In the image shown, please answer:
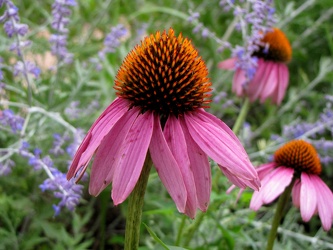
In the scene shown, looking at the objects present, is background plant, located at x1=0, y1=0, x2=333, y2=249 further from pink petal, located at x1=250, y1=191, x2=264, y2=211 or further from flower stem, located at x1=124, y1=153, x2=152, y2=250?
flower stem, located at x1=124, y1=153, x2=152, y2=250

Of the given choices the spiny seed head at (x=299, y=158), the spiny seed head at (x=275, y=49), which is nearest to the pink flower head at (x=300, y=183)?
the spiny seed head at (x=299, y=158)

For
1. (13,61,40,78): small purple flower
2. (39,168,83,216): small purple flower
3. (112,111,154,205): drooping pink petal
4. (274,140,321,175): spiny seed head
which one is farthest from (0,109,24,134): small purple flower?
→ (274,140,321,175): spiny seed head

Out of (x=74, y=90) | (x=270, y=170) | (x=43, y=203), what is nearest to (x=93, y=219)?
(x=43, y=203)

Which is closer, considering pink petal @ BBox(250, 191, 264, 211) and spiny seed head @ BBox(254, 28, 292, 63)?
pink petal @ BBox(250, 191, 264, 211)

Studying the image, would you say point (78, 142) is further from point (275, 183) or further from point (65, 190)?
point (275, 183)

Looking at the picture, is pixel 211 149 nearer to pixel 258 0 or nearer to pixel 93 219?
pixel 258 0

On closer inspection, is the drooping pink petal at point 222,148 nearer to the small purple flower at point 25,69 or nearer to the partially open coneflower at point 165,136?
the partially open coneflower at point 165,136
